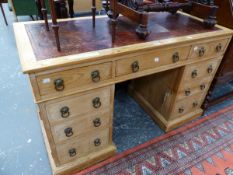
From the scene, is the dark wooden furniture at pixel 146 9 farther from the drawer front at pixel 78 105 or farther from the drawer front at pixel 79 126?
the drawer front at pixel 79 126

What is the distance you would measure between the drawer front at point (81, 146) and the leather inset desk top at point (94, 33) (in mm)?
530

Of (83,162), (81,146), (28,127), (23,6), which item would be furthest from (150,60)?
(23,6)

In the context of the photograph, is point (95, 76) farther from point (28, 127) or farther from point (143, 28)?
point (28, 127)

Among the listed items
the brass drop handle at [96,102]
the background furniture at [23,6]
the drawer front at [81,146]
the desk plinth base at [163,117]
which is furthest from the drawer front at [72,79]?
the background furniture at [23,6]

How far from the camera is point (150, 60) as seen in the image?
103 centimetres

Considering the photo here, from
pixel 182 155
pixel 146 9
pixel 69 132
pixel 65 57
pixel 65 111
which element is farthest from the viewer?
pixel 182 155

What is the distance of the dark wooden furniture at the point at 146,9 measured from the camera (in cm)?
97

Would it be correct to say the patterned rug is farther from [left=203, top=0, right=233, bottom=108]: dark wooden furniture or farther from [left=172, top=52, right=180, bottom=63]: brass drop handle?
[left=172, top=52, right=180, bottom=63]: brass drop handle

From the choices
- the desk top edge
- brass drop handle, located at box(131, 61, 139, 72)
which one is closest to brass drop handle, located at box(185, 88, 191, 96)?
the desk top edge

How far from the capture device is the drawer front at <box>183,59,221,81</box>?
1.28 m

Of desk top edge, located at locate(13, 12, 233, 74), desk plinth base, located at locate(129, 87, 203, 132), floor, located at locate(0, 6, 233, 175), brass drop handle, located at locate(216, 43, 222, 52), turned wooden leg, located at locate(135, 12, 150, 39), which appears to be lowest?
floor, located at locate(0, 6, 233, 175)

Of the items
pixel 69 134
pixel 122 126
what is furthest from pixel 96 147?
pixel 122 126

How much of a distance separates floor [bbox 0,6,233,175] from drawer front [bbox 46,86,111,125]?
1.63 feet

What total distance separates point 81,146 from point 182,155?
2.44 feet
